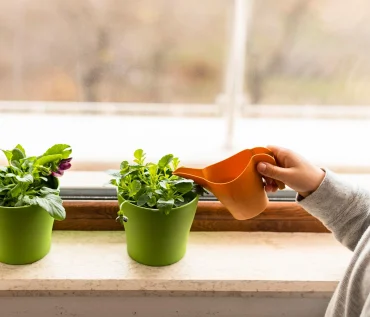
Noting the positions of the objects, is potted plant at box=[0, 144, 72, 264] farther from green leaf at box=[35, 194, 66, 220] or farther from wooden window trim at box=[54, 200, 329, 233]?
wooden window trim at box=[54, 200, 329, 233]

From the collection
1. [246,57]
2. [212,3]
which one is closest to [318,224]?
[246,57]

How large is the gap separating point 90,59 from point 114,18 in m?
0.11

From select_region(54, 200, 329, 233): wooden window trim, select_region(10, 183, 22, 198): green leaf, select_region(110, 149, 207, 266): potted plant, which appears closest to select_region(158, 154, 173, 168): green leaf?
select_region(110, 149, 207, 266): potted plant

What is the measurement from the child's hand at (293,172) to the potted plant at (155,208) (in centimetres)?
15

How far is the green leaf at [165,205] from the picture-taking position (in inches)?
37.3

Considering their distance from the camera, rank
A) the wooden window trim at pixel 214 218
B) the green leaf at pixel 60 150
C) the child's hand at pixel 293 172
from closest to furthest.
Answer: the child's hand at pixel 293 172, the green leaf at pixel 60 150, the wooden window trim at pixel 214 218

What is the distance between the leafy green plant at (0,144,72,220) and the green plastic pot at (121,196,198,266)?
14 centimetres

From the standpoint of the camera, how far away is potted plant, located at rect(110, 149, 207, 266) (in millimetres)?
974

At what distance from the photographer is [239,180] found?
920mm

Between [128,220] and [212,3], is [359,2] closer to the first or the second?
[212,3]

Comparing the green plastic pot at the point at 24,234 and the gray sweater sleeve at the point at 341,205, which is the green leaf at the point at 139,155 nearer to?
the green plastic pot at the point at 24,234

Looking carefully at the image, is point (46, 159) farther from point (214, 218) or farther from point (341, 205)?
point (341, 205)

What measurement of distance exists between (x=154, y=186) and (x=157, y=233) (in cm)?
9

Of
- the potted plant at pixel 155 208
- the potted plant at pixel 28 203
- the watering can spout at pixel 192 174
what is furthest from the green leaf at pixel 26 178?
the watering can spout at pixel 192 174
